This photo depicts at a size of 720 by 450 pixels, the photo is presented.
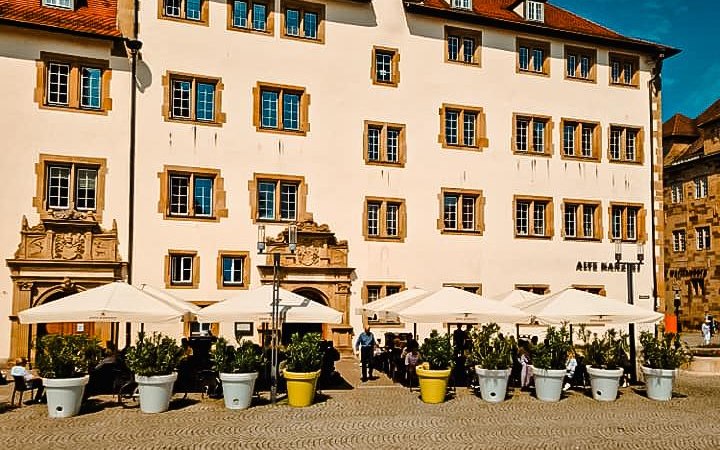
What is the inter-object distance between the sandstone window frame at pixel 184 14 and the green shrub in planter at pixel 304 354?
1332 cm

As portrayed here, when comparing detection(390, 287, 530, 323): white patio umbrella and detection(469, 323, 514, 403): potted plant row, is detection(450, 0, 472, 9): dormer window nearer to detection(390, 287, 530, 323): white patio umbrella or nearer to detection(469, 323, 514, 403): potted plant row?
detection(390, 287, 530, 323): white patio umbrella

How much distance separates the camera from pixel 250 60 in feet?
83.1

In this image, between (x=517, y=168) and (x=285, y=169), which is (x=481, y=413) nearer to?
(x=285, y=169)

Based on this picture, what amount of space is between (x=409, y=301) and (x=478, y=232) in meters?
9.02

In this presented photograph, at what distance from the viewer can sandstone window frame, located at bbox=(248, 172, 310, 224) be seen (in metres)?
25.0

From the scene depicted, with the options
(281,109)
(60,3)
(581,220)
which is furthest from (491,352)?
(60,3)

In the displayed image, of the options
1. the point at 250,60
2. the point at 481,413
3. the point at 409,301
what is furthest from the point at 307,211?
the point at 481,413

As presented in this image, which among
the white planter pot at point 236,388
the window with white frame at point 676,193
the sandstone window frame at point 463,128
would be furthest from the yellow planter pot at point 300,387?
the window with white frame at point 676,193

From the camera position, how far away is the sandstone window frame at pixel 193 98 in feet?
79.6

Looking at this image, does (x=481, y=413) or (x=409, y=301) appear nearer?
(x=481, y=413)

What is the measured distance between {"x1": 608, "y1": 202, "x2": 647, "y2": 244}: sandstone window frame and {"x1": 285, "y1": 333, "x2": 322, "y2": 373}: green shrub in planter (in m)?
17.7

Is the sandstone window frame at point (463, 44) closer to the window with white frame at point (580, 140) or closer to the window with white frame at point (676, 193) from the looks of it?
the window with white frame at point (580, 140)

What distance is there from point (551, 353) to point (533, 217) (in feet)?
42.0

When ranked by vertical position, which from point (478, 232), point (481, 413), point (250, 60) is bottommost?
point (481, 413)
